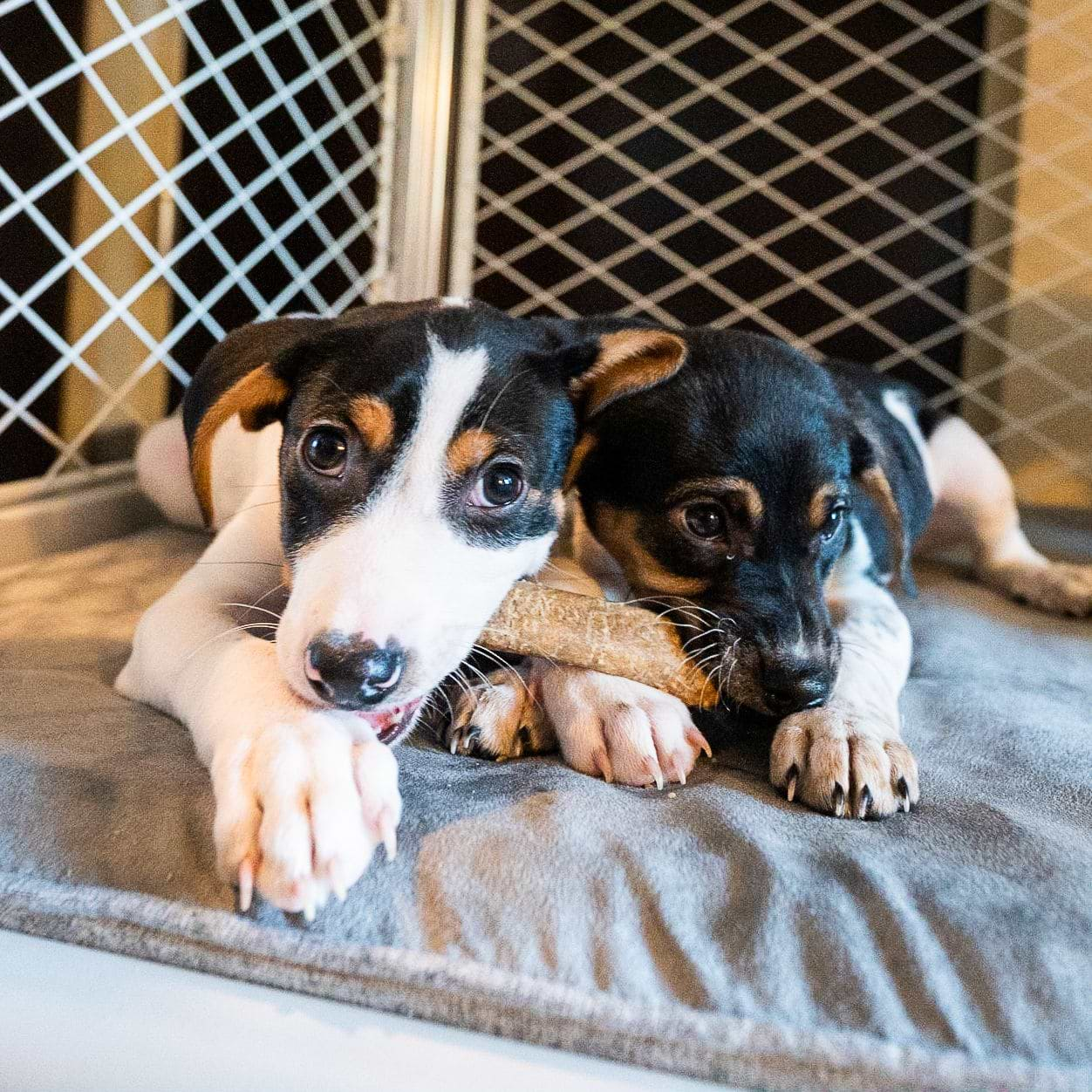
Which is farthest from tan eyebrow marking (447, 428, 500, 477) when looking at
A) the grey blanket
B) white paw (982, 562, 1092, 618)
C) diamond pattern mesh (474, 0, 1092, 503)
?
diamond pattern mesh (474, 0, 1092, 503)

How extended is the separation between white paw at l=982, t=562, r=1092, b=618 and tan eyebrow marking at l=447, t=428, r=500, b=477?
1.98m

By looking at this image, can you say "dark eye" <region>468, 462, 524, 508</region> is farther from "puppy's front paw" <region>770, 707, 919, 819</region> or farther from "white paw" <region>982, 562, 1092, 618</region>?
"white paw" <region>982, 562, 1092, 618</region>

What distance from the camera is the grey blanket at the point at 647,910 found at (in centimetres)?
107

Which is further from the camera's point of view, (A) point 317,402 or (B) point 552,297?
(B) point 552,297

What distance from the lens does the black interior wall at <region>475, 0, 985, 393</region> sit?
3973mm

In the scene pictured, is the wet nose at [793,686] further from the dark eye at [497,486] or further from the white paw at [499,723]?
the dark eye at [497,486]

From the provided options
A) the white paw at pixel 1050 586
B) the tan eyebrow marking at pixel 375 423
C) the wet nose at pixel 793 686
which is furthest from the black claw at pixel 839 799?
the white paw at pixel 1050 586

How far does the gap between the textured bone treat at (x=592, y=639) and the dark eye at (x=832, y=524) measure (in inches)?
15.3

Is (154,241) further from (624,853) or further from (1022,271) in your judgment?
(1022,271)

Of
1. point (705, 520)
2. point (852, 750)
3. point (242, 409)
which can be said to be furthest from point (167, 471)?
point (852, 750)

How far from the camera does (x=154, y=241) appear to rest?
3055 mm

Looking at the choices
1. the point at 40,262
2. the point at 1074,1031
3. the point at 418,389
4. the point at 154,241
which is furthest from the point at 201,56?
the point at 1074,1031

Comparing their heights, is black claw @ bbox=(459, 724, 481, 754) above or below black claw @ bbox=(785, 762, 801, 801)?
above

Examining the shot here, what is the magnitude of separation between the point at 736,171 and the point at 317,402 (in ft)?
9.23
